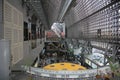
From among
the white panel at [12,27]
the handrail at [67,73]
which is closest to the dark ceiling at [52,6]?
the white panel at [12,27]

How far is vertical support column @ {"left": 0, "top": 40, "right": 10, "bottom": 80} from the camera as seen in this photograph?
3.88 metres

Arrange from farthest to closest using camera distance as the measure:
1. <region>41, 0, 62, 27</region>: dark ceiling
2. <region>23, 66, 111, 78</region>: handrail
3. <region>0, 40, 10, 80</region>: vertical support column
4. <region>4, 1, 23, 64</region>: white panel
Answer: <region>41, 0, 62, 27</region>: dark ceiling, <region>4, 1, 23, 64</region>: white panel, <region>0, 40, 10, 80</region>: vertical support column, <region>23, 66, 111, 78</region>: handrail

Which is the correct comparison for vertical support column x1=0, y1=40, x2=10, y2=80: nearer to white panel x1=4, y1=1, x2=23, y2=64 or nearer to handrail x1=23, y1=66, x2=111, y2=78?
handrail x1=23, y1=66, x2=111, y2=78

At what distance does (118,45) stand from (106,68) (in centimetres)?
243

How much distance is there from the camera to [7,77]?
13.4ft

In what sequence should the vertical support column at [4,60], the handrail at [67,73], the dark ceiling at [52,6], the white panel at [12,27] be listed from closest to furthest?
the handrail at [67,73]
the vertical support column at [4,60]
the white panel at [12,27]
the dark ceiling at [52,6]

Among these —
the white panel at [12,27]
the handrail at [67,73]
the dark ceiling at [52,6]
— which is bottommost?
the handrail at [67,73]

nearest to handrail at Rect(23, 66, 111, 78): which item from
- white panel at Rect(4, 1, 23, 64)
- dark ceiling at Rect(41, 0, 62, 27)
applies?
white panel at Rect(4, 1, 23, 64)

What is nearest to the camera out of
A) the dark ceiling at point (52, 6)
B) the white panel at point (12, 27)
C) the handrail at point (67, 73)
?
the handrail at point (67, 73)

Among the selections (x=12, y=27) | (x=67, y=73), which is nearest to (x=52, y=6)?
(x=12, y=27)

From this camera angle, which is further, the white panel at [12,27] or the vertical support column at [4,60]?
the white panel at [12,27]

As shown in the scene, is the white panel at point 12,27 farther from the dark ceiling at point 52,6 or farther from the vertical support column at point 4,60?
the dark ceiling at point 52,6

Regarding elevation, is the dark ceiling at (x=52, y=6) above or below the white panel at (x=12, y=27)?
above

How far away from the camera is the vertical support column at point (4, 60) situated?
12.7ft
